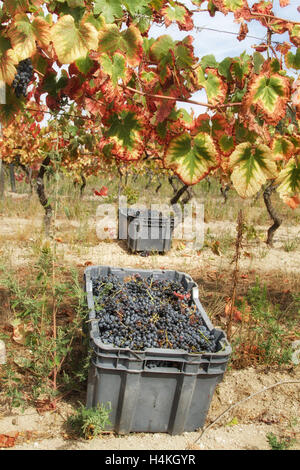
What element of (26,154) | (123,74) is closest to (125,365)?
(123,74)

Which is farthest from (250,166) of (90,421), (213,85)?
(90,421)

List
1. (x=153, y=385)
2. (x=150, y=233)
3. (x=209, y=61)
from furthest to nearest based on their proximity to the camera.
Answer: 1. (x=150, y=233)
2. (x=153, y=385)
3. (x=209, y=61)

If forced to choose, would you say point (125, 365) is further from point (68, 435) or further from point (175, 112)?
point (175, 112)

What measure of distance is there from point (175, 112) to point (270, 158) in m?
0.39

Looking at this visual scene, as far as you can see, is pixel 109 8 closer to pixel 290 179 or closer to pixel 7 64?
pixel 7 64

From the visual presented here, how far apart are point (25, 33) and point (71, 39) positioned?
0.47 ft

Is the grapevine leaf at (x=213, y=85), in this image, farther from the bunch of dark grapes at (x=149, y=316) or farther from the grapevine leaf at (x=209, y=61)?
the bunch of dark grapes at (x=149, y=316)

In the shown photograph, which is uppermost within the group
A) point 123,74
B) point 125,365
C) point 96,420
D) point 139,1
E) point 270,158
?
point 139,1

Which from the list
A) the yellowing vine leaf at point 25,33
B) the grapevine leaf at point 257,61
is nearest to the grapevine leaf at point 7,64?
the yellowing vine leaf at point 25,33

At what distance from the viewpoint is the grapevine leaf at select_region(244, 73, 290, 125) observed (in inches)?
54.1

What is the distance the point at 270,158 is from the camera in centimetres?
139

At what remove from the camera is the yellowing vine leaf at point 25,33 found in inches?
51.3

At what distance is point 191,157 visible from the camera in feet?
4.84

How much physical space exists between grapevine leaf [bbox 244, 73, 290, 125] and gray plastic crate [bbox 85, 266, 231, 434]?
98 cm
